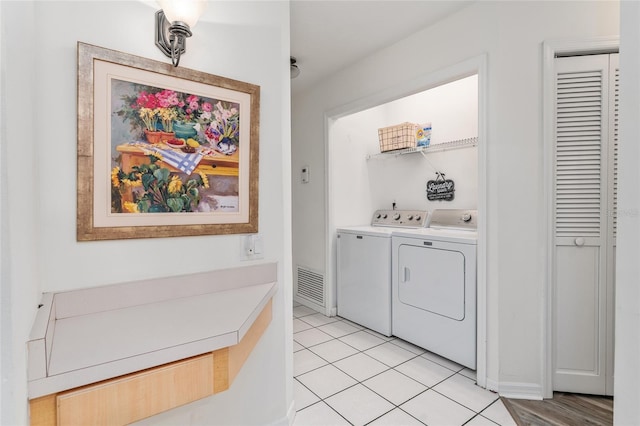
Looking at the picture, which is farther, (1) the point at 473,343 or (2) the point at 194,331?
(1) the point at 473,343

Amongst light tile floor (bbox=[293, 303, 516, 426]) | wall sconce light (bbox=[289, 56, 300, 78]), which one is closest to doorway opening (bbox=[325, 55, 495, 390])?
wall sconce light (bbox=[289, 56, 300, 78])

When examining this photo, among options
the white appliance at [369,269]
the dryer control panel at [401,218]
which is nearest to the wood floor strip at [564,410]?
the white appliance at [369,269]

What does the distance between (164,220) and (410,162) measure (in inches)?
109

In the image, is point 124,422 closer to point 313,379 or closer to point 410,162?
point 313,379

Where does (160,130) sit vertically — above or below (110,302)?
above

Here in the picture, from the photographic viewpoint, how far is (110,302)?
1.22m

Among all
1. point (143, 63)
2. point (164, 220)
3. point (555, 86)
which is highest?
point (555, 86)

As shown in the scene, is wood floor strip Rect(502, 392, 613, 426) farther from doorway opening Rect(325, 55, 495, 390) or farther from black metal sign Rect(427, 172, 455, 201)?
black metal sign Rect(427, 172, 455, 201)

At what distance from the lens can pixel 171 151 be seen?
1378 millimetres

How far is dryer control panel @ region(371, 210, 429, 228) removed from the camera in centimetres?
312

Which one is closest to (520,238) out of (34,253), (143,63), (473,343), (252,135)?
(473,343)

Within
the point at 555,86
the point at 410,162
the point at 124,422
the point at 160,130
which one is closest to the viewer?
the point at 124,422

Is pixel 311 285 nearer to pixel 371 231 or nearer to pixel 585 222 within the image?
pixel 371 231

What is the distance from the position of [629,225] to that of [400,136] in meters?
2.58
